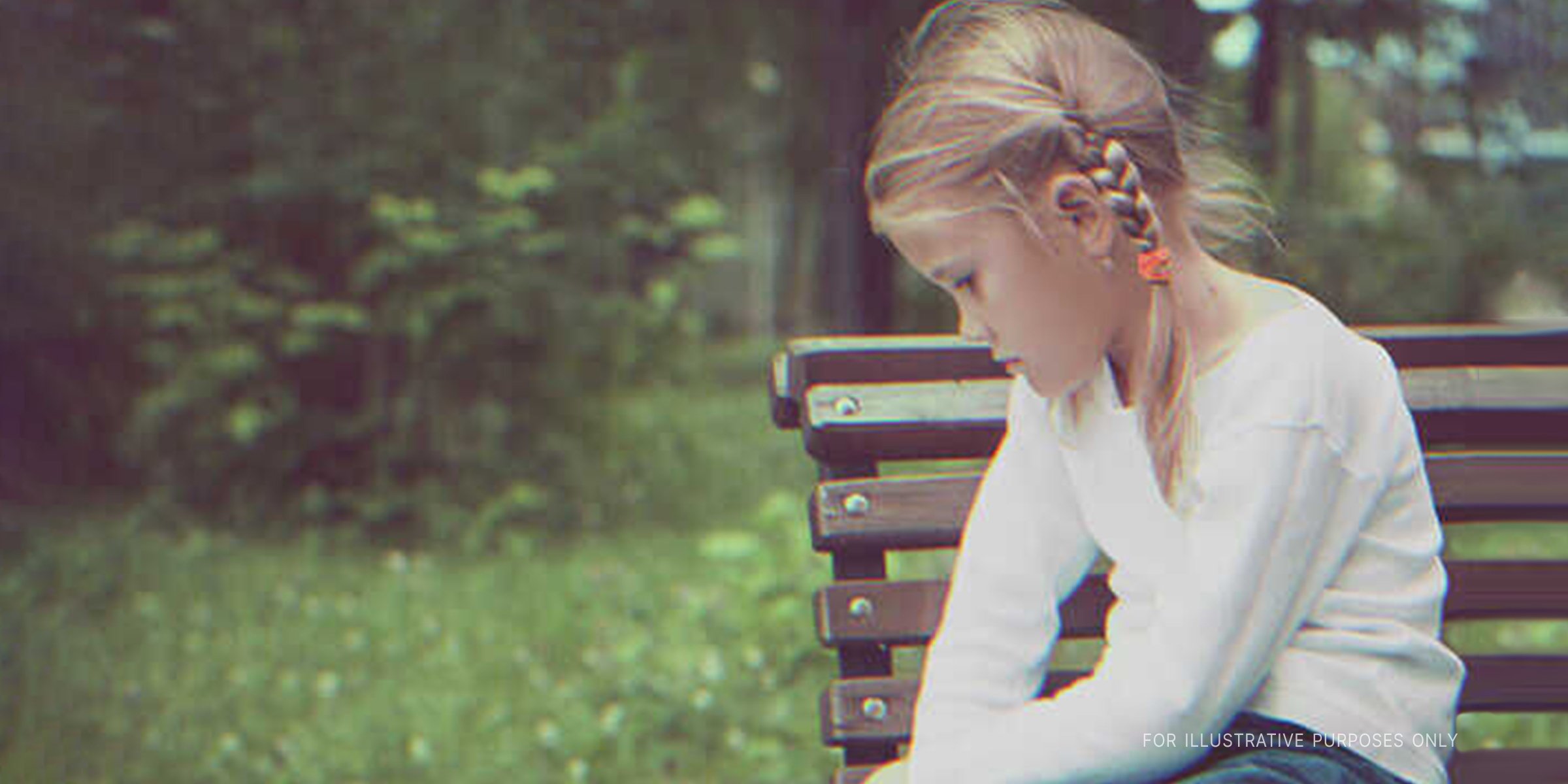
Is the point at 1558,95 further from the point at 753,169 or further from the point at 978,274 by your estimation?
the point at 753,169

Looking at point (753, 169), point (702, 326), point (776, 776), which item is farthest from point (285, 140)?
point (753, 169)

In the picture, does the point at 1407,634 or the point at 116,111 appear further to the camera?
the point at 116,111

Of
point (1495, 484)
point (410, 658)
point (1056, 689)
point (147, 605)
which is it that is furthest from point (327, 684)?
point (1495, 484)

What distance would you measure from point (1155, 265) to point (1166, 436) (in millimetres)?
178

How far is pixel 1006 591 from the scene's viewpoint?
1690mm

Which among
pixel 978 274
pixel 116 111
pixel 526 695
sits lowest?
pixel 526 695

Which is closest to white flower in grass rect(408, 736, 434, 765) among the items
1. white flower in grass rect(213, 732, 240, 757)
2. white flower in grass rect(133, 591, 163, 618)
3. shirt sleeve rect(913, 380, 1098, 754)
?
white flower in grass rect(213, 732, 240, 757)

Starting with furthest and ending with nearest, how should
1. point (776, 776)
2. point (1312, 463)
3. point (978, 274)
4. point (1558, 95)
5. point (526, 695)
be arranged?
point (1558, 95) < point (526, 695) < point (776, 776) < point (978, 274) < point (1312, 463)

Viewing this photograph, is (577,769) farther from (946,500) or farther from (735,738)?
(946,500)

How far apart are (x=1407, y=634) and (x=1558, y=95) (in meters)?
5.32

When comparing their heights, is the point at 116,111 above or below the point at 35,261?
above

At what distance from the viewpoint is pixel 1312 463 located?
1.39 metres

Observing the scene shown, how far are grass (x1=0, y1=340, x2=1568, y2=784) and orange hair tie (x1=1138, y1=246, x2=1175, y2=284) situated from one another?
6.02 ft

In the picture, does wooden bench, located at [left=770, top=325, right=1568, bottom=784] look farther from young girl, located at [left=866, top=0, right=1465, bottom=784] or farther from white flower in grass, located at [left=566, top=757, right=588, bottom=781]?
white flower in grass, located at [left=566, top=757, right=588, bottom=781]
